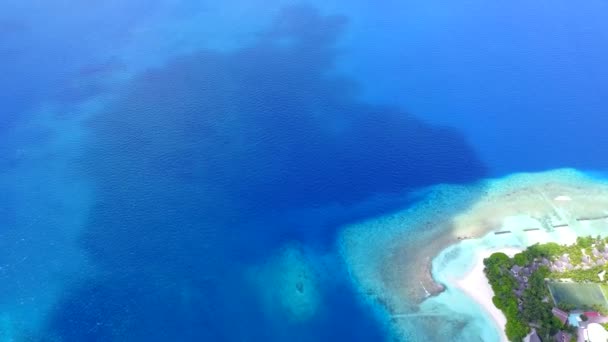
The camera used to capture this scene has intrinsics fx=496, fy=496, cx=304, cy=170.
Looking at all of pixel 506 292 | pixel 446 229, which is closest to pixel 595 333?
pixel 506 292

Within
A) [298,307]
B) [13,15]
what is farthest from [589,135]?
[13,15]

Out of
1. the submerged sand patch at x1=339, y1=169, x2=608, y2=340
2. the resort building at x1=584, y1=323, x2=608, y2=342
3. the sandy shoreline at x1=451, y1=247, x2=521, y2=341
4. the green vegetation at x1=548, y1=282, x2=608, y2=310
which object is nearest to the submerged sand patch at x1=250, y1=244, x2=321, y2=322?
the submerged sand patch at x1=339, y1=169, x2=608, y2=340

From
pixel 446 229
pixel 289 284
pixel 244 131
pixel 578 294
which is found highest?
pixel 244 131

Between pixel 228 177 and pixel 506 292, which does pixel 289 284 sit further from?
pixel 506 292

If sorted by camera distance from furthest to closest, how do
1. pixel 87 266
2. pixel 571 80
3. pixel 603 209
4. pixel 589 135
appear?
pixel 571 80 < pixel 589 135 < pixel 603 209 < pixel 87 266

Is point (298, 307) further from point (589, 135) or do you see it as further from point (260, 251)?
point (589, 135)

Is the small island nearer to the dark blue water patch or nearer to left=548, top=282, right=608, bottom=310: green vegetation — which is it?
left=548, top=282, right=608, bottom=310: green vegetation
